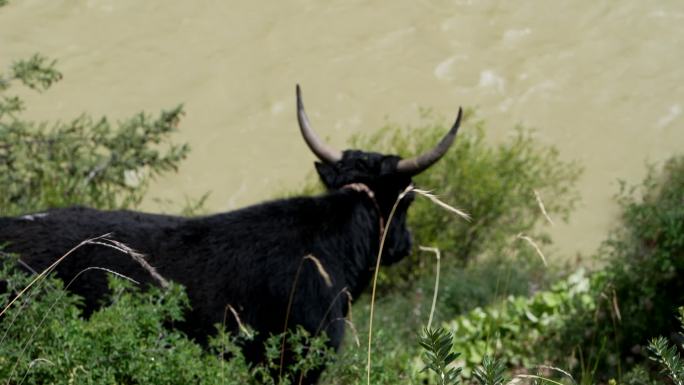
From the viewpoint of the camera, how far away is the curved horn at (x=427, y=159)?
7207 millimetres

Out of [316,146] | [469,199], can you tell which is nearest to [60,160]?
[316,146]

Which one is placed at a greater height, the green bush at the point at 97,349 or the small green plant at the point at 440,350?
the small green plant at the point at 440,350

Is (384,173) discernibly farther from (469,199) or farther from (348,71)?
(348,71)

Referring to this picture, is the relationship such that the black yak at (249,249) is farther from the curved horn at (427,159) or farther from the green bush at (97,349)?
the green bush at (97,349)

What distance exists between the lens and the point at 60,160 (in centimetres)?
1112

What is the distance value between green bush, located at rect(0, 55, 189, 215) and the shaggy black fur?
12.5 feet

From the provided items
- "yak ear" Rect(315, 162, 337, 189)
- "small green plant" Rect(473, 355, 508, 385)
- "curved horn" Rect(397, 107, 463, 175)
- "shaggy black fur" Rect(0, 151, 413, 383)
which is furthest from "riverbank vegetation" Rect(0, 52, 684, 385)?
"yak ear" Rect(315, 162, 337, 189)

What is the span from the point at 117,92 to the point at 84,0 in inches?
110

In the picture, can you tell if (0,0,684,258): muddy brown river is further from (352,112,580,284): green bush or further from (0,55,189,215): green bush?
(0,55,189,215): green bush

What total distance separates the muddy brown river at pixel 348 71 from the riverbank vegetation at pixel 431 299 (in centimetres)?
150

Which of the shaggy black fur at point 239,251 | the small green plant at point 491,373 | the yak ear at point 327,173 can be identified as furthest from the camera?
the yak ear at point 327,173

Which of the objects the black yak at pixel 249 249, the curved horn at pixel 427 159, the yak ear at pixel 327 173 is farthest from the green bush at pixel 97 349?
the yak ear at pixel 327 173

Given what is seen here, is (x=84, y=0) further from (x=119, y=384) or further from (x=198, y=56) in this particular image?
(x=119, y=384)

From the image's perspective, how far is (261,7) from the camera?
22141 mm
